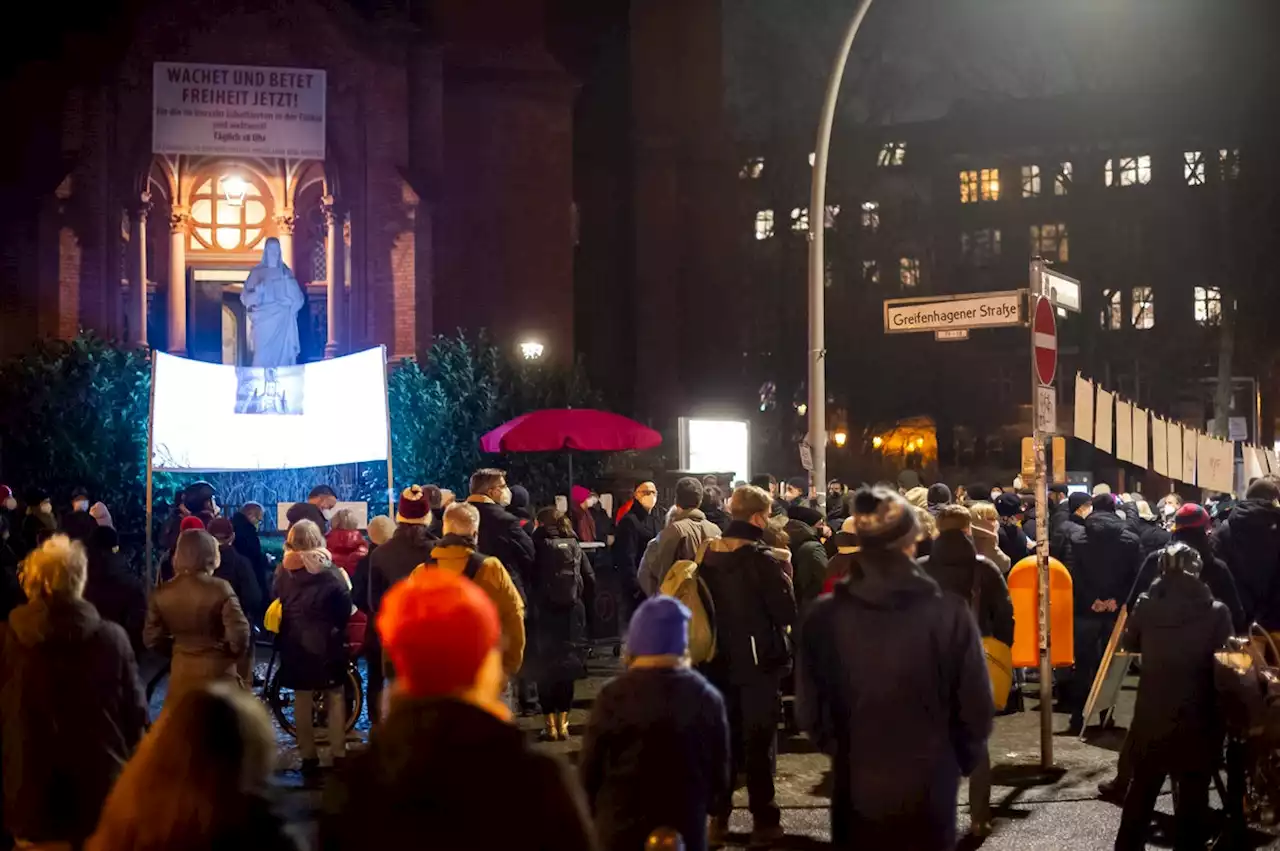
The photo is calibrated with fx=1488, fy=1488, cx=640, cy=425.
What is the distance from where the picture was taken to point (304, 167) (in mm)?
29859

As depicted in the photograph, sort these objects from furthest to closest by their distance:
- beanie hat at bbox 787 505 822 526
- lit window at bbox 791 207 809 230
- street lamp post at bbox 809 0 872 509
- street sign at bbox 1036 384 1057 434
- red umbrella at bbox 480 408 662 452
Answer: lit window at bbox 791 207 809 230
red umbrella at bbox 480 408 662 452
street lamp post at bbox 809 0 872 509
beanie hat at bbox 787 505 822 526
street sign at bbox 1036 384 1057 434

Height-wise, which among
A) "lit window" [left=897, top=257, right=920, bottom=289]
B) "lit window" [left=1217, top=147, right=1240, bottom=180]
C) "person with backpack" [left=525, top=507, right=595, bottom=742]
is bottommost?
"person with backpack" [left=525, top=507, right=595, bottom=742]

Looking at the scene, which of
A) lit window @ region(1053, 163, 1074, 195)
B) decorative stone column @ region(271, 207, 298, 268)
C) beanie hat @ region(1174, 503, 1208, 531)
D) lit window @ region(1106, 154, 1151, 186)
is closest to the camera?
beanie hat @ region(1174, 503, 1208, 531)

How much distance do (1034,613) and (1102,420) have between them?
2572mm

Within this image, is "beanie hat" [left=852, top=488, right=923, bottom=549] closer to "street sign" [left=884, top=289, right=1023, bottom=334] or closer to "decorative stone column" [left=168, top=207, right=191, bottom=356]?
"street sign" [left=884, top=289, right=1023, bottom=334]

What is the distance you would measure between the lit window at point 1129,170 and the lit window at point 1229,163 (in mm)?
3367

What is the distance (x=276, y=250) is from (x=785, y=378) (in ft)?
71.3

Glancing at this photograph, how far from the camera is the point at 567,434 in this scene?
1741 centimetres

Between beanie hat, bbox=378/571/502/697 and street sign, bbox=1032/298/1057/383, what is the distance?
7.29 m

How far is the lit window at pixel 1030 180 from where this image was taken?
2618 inches

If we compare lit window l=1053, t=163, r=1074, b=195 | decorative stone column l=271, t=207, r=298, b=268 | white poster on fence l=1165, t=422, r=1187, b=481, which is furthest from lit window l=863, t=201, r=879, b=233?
white poster on fence l=1165, t=422, r=1187, b=481

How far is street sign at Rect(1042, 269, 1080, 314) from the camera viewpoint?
10399mm

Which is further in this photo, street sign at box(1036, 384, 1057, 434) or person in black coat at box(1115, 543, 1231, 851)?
street sign at box(1036, 384, 1057, 434)

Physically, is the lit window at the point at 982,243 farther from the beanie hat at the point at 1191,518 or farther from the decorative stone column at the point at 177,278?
the beanie hat at the point at 1191,518
